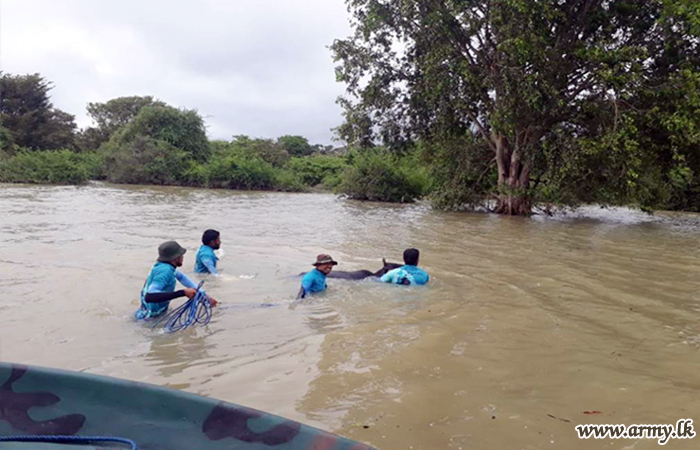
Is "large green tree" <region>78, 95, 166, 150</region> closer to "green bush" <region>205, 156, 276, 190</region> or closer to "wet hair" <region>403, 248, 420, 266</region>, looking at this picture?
"green bush" <region>205, 156, 276, 190</region>

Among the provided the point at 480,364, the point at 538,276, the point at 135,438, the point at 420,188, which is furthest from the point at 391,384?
the point at 420,188

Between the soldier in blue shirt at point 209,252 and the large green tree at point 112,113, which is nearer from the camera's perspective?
the soldier in blue shirt at point 209,252

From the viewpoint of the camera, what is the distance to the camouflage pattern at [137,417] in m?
2.59

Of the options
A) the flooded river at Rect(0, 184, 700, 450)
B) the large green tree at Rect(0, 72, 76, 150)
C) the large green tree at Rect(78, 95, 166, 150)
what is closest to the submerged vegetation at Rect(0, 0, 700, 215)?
the flooded river at Rect(0, 184, 700, 450)

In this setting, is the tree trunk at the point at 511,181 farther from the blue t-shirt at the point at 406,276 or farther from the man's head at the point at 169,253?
the man's head at the point at 169,253

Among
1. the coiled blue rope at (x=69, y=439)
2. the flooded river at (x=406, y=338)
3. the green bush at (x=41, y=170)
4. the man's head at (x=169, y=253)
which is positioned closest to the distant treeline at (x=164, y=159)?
the green bush at (x=41, y=170)

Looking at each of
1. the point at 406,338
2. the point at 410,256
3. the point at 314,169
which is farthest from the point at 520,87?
the point at 314,169

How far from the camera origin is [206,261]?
815 centimetres

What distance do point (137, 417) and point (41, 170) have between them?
34.2 m

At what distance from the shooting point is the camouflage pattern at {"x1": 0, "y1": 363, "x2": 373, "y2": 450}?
259 cm

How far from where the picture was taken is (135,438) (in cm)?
265

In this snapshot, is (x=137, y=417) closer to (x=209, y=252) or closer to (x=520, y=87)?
(x=209, y=252)

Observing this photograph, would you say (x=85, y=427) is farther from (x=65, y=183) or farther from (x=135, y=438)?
(x=65, y=183)
